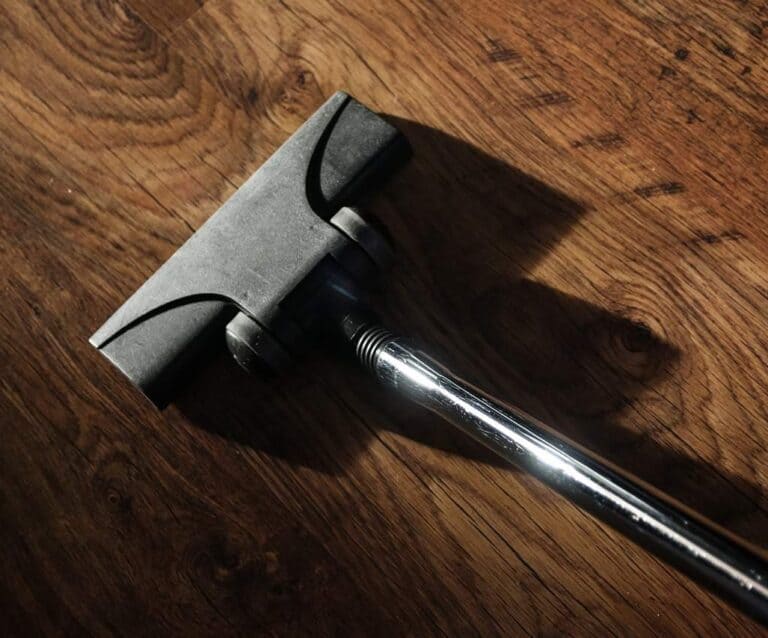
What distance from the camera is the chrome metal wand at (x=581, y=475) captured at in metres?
0.68

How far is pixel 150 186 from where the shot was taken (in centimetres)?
100

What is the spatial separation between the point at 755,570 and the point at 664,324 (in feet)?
0.94

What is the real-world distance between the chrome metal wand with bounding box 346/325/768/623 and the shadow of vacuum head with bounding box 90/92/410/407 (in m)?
0.07

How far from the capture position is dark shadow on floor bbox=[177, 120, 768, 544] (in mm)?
868

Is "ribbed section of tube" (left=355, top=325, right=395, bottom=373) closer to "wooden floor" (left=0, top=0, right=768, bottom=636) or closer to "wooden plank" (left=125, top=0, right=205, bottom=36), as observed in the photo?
"wooden floor" (left=0, top=0, right=768, bottom=636)

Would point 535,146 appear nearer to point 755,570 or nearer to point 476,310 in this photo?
point 476,310

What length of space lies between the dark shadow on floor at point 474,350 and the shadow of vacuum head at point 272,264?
0.05 m

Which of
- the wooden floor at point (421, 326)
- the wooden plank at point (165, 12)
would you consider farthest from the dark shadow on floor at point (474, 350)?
the wooden plank at point (165, 12)

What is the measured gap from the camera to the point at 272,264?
33.8 inches

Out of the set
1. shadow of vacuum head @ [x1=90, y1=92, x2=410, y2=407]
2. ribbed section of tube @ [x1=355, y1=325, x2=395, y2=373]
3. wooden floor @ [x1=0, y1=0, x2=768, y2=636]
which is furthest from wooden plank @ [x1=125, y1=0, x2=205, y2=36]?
ribbed section of tube @ [x1=355, y1=325, x2=395, y2=373]

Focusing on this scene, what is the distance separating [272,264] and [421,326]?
0.58ft

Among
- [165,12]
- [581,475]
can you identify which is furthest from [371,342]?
[165,12]

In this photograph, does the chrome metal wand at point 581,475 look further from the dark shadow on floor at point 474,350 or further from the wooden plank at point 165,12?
the wooden plank at point 165,12

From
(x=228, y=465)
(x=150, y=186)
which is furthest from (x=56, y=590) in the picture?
(x=150, y=186)
